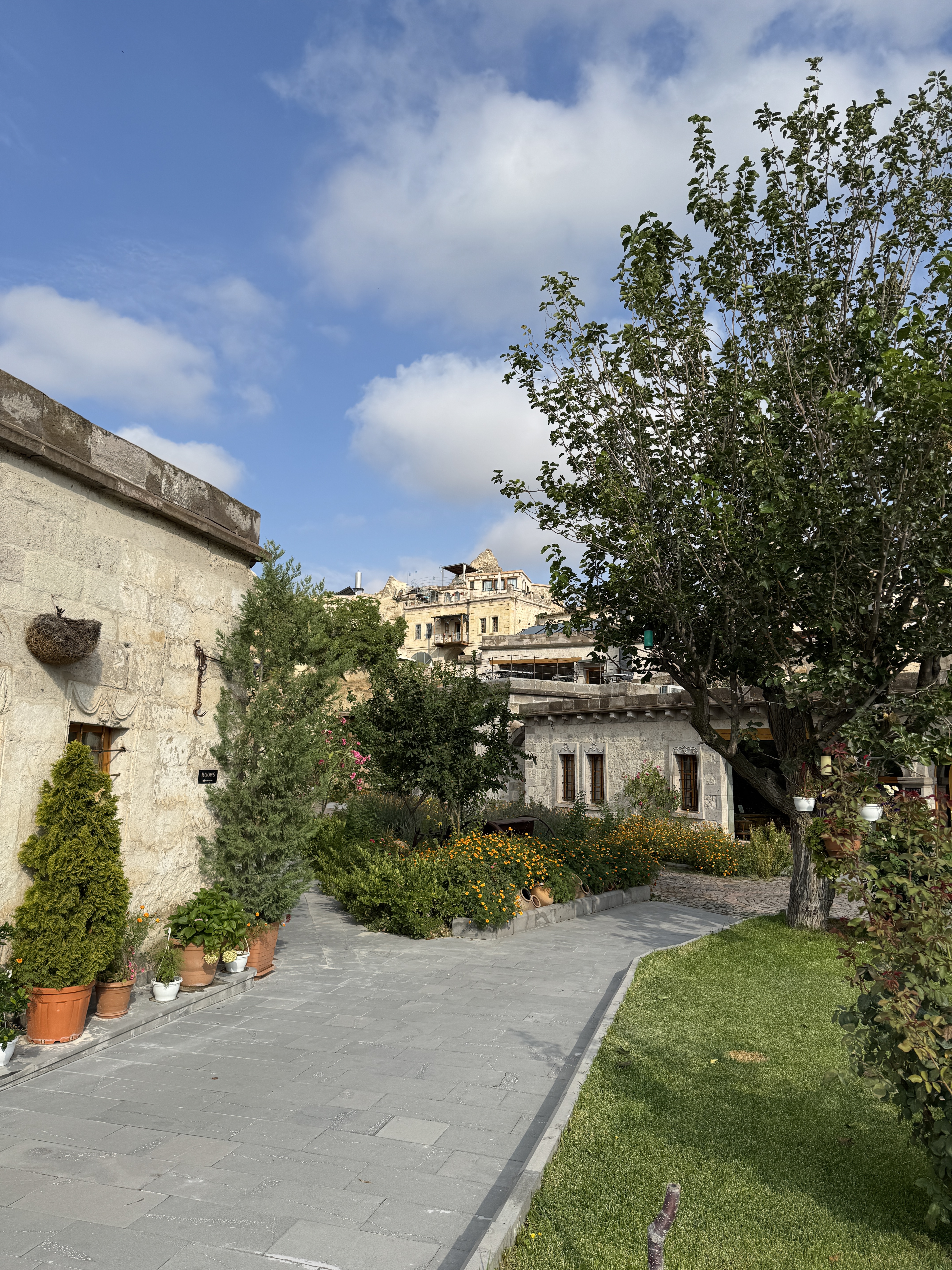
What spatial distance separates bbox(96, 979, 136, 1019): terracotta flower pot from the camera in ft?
20.8

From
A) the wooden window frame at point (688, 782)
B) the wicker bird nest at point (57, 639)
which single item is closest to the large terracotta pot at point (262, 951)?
the wicker bird nest at point (57, 639)

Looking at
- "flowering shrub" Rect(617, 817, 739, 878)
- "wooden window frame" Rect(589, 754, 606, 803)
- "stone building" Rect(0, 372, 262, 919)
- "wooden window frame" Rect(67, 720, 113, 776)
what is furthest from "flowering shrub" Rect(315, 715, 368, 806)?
"wooden window frame" Rect(589, 754, 606, 803)

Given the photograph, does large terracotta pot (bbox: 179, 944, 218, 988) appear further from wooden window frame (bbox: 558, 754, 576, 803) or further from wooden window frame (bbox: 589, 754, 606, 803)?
wooden window frame (bbox: 558, 754, 576, 803)

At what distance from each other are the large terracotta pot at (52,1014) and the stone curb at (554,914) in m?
5.28

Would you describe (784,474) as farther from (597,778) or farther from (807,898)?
(597,778)

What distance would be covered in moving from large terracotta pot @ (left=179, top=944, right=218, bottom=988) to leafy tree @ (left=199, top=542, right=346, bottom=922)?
789mm

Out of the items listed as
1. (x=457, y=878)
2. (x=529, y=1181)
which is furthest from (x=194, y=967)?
(x=529, y=1181)

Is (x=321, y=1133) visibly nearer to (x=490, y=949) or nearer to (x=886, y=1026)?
(x=886, y=1026)

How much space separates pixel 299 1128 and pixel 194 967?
2984 mm

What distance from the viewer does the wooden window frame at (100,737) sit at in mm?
6668

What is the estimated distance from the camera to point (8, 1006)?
17.1ft

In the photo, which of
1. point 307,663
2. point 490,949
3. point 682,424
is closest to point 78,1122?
point 307,663

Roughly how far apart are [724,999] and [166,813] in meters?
5.46

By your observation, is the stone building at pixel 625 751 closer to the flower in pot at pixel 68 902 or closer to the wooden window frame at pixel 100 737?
the wooden window frame at pixel 100 737
